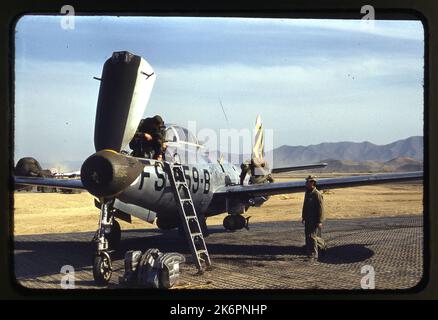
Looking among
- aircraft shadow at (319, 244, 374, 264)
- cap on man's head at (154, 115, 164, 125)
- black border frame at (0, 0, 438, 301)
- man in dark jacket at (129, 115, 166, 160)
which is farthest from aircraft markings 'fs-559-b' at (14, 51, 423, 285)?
aircraft shadow at (319, 244, 374, 264)

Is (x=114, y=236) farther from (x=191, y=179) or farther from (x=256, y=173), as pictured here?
(x=256, y=173)

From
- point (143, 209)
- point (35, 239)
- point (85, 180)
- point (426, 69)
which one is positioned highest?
point (426, 69)

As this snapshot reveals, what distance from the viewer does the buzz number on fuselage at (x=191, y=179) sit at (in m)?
6.47

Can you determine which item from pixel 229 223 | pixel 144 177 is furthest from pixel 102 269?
pixel 229 223

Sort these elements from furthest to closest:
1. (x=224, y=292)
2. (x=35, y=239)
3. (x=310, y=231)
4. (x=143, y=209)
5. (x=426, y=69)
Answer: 1. (x=35, y=239)
2. (x=310, y=231)
3. (x=143, y=209)
4. (x=224, y=292)
5. (x=426, y=69)

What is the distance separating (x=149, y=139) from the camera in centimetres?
601

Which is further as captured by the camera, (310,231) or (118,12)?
(310,231)

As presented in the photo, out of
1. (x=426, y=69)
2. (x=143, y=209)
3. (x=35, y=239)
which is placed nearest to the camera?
(x=426, y=69)

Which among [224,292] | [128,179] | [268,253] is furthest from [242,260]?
[224,292]

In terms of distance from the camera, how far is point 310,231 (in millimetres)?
7391

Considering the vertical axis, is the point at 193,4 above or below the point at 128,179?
above

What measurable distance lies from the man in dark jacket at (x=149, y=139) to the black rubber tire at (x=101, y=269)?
1.36 meters

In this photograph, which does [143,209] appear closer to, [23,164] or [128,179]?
[128,179]

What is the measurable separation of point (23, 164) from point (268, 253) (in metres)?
4.88
